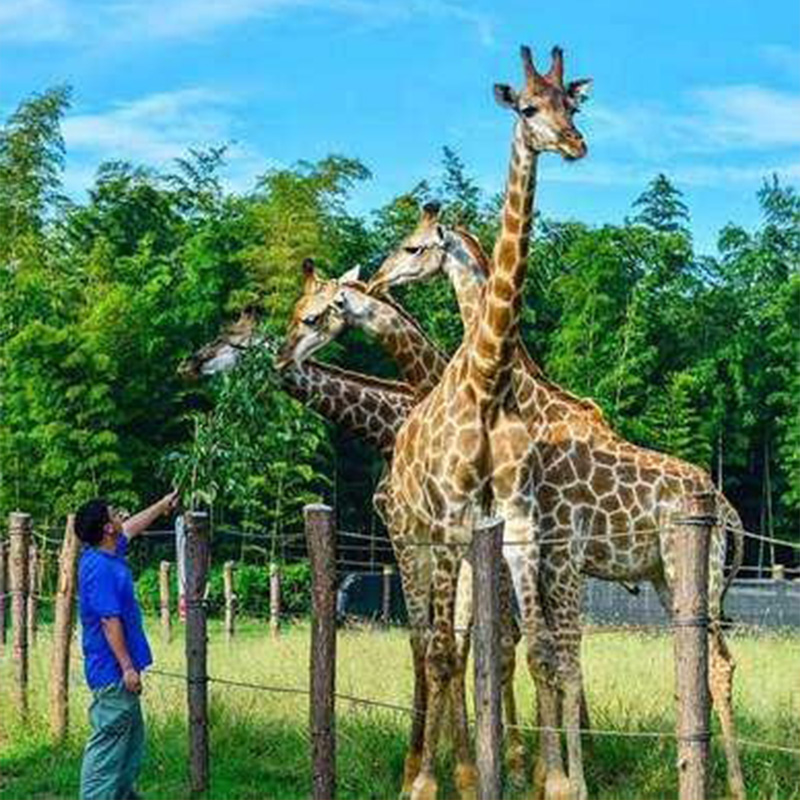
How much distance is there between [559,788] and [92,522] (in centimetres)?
209

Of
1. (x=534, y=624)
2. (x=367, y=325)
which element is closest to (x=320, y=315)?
(x=367, y=325)

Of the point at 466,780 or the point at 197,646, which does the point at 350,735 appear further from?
the point at 466,780

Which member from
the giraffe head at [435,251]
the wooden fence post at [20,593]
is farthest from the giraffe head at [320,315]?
the wooden fence post at [20,593]

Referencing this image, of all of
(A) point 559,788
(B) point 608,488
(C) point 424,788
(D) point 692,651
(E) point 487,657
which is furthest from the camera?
(B) point 608,488

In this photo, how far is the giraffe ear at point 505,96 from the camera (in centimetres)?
714

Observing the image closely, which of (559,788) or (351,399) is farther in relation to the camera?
(351,399)

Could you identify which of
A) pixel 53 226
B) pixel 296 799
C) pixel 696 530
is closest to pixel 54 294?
pixel 53 226

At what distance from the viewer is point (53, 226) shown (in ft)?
96.5

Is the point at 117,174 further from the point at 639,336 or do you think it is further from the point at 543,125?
the point at 543,125

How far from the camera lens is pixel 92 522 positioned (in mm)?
6688

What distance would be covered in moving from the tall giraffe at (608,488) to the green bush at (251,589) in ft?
44.7

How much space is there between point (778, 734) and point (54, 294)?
63.5ft

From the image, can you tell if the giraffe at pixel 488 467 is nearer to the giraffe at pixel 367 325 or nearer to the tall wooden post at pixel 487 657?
the tall wooden post at pixel 487 657

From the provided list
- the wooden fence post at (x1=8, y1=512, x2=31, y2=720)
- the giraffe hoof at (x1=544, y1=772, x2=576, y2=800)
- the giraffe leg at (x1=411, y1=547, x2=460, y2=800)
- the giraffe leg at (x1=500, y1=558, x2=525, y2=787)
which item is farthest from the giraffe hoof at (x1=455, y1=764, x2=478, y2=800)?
the wooden fence post at (x1=8, y1=512, x2=31, y2=720)
